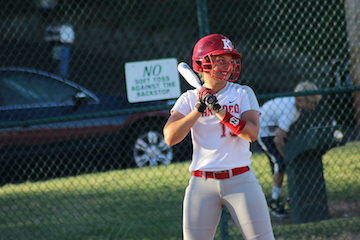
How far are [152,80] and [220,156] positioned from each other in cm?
153

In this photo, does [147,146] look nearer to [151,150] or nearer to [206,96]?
[151,150]

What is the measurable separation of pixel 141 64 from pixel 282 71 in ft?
27.0

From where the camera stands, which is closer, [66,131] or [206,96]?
[206,96]

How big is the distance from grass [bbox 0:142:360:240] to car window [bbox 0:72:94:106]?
3.74ft

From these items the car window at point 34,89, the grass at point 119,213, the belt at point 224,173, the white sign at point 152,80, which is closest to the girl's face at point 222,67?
the belt at point 224,173

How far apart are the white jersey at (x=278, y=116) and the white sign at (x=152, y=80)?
152 cm

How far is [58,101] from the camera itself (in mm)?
5488

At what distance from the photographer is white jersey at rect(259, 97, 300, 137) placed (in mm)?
4699

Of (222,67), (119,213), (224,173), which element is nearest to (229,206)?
(224,173)

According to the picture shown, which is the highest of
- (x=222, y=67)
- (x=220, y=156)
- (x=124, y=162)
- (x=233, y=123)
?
(x=222, y=67)

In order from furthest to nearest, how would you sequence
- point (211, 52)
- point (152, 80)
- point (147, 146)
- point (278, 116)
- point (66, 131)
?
point (147, 146) → point (66, 131) → point (278, 116) → point (152, 80) → point (211, 52)

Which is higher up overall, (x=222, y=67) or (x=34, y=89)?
A: (x=34, y=89)

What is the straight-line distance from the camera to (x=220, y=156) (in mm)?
2252

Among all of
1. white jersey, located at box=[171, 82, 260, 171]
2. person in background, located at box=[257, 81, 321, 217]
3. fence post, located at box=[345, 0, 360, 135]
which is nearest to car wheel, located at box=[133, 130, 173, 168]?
person in background, located at box=[257, 81, 321, 217]
